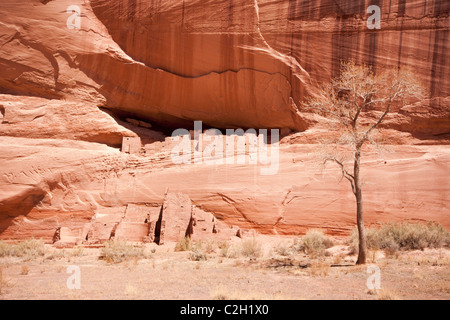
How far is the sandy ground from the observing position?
673 centimetres

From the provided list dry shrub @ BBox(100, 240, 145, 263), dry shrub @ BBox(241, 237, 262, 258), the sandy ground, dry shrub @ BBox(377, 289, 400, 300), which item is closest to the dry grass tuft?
the sandy ground

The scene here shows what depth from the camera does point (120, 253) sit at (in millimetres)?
11289

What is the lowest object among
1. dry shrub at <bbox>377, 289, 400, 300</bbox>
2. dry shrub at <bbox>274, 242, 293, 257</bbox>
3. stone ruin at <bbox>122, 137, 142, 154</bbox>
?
dry shrub at <bbox>274, 242, 293, 257</bbox>

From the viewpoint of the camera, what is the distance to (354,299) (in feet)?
21.0

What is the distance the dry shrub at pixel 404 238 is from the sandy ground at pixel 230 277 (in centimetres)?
40

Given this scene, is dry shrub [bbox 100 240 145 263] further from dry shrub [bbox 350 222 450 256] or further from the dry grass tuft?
dry shrub [bbox 350 222 450 256]

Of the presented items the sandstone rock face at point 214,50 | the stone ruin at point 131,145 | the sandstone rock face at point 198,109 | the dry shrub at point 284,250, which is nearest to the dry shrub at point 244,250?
the dry shrub at point 284,250

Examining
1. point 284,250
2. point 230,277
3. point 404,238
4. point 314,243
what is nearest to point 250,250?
point 284,250

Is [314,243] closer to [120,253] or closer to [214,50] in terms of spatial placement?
[120,253]

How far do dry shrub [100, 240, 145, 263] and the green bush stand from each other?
6505mm

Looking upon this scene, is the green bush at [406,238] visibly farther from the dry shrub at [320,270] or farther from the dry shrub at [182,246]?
the dry shrub at [182,246]

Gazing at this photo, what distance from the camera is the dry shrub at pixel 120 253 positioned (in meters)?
11.1

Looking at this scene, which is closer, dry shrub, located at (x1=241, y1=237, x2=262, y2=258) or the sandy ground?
the sandy ground

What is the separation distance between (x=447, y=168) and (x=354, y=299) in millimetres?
10051
